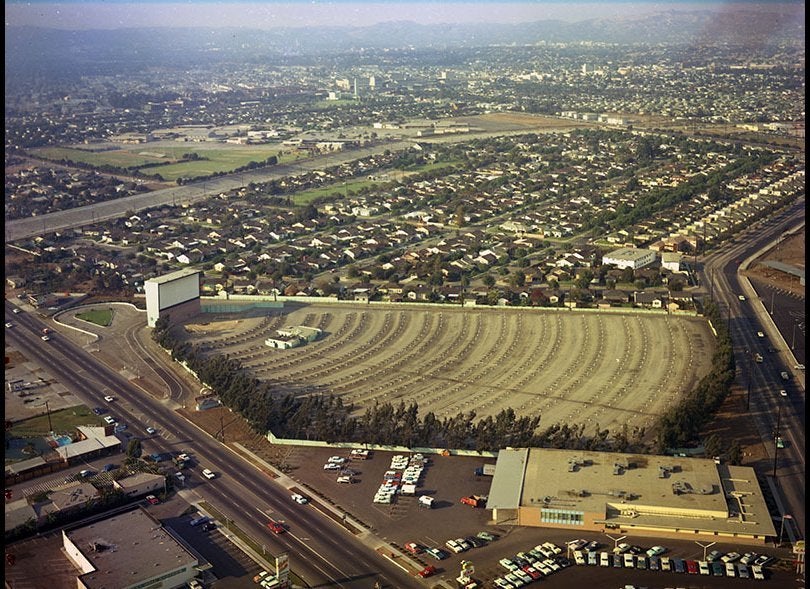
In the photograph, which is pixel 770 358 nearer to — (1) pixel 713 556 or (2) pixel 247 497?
(1) pixel 713 556

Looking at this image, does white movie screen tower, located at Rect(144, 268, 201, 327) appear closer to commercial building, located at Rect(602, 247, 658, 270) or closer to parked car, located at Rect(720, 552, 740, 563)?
commercial building, located at Rect(602, 247, 658, 270)

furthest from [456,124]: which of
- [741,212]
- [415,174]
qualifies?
[741,212]

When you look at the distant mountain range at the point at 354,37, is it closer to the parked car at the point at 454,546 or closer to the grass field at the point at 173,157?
the grass field at the point at 173,157

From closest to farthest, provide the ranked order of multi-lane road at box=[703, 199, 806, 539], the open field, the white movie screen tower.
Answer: multi-lane road at box=[703, 199, 806, 539], the open field, the white movie screen tower

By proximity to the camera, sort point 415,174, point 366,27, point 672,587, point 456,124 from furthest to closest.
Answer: point 366,27 < point 456,124 < point 415,174 < point 672,587

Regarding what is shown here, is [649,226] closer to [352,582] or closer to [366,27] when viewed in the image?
[352,582]

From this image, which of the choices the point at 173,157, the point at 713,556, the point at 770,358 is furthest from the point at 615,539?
the point at 173,157

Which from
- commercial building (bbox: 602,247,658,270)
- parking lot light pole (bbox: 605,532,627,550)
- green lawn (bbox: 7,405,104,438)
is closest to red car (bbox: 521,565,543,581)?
parking lot light pole (bbox: 605,532,627,550)
